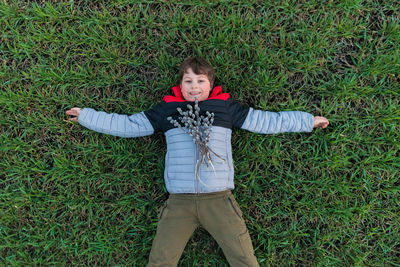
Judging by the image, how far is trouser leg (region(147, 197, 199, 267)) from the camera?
2.06 m

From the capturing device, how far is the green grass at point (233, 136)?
2316mm

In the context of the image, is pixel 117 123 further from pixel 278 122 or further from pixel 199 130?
pixel 278 122

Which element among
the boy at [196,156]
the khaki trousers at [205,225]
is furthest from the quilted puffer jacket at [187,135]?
the khaki trousers at [205,225]

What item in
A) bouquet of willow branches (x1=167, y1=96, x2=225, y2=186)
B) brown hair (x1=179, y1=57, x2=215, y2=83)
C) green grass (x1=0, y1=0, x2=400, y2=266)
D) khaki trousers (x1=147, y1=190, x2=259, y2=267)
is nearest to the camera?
bouquet of willow branches (x1=167, y1=96, x2=225, y2=186)

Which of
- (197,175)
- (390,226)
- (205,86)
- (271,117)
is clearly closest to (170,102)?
(205,86)

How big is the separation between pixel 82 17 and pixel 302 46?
2.08m

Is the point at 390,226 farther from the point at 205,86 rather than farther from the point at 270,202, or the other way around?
the point at 205,86

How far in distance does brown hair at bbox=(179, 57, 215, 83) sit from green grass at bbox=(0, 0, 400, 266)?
185mm

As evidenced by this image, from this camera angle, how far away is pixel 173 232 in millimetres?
2080

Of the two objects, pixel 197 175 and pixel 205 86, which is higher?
pixel 205 86

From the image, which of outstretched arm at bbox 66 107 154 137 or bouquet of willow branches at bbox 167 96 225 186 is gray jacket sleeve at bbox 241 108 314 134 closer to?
bouquet of willow branches at bbox 167 96 225 186

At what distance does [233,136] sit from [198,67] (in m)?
0.70

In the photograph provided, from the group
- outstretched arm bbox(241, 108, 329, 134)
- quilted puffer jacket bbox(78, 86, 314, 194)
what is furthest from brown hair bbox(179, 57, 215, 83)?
outstretched arm bbox(241, 108, 329, 134)

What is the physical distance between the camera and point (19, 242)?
2.41 m
